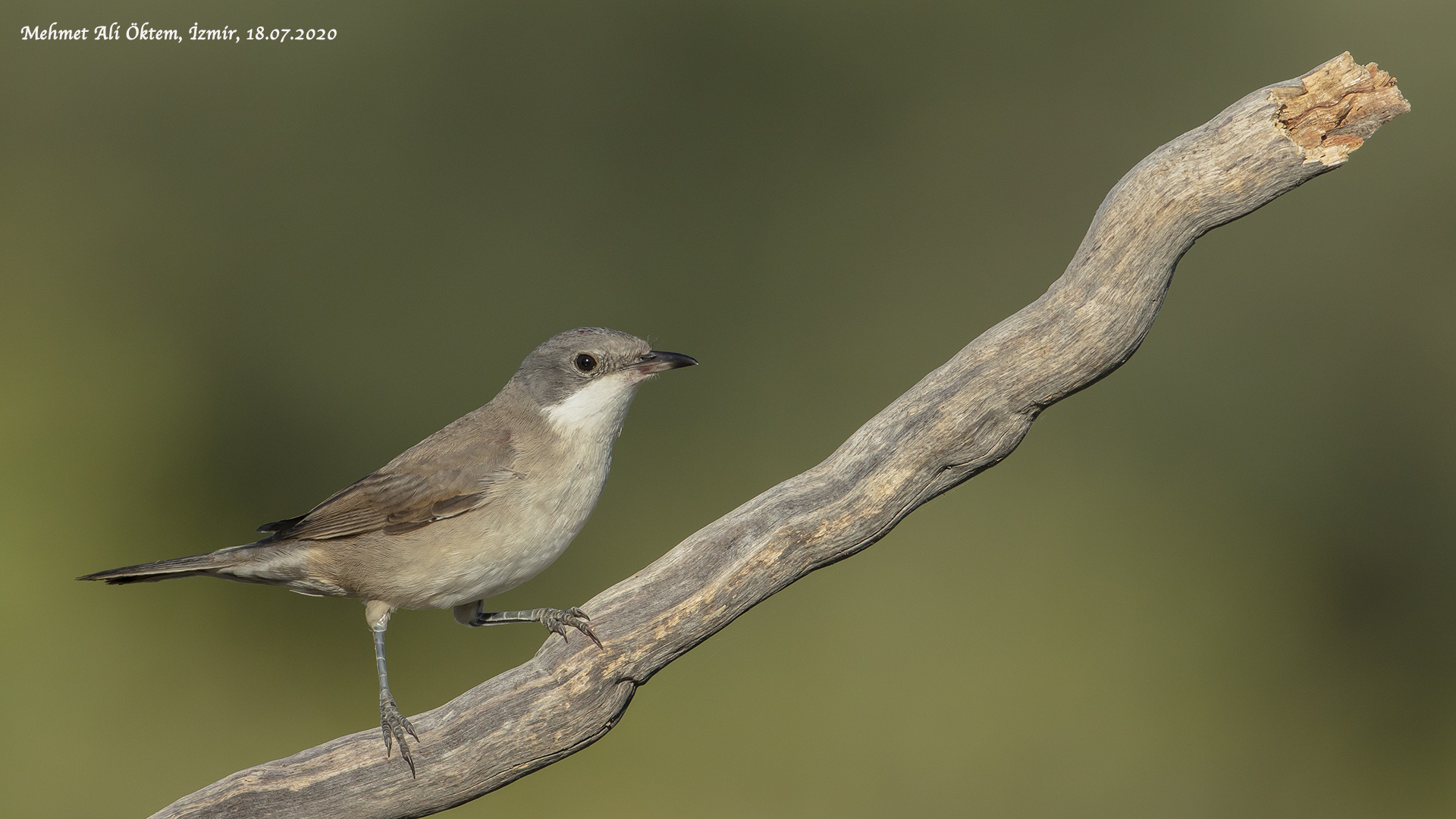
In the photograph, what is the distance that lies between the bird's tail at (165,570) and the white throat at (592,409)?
3.52 feet

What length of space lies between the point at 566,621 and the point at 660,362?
78 cm

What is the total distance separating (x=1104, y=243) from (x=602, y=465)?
1.56 meters

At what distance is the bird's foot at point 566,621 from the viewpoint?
2.60 meters

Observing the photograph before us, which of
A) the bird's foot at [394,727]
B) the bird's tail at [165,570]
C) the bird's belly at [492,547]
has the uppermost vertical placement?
the bird's tail at [165,570]

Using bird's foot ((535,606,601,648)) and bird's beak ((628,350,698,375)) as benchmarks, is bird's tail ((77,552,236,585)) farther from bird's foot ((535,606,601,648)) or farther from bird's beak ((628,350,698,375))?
bird's beak ((628,350,698,375))

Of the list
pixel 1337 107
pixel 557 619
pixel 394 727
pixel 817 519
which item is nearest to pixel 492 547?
pixel 557 619

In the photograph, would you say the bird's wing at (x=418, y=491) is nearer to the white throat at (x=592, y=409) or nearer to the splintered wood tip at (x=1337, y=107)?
the white throat at (x=592, y=409)

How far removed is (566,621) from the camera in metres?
2.63

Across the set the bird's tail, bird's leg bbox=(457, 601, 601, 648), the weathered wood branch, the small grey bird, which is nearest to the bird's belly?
the small grey bird

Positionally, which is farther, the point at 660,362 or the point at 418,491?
the point at 418,491

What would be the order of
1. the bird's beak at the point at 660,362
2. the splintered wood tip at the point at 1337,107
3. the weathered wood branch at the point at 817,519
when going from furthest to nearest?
the bird's beak at the point at 660,362 < the weathered wood branch at the point at 817,519 < the splintered wood tip at the point at 1337,107

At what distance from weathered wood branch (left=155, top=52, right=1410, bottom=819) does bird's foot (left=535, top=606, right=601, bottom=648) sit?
3 centimetres

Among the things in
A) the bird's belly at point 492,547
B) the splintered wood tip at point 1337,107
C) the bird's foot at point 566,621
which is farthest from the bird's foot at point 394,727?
the splintered wood tip at point 1337,107

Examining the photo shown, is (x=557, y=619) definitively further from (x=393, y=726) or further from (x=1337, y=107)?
(x=1337, y=107)
